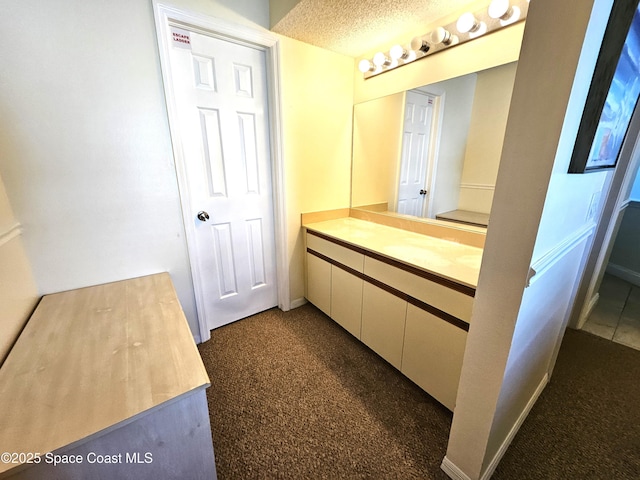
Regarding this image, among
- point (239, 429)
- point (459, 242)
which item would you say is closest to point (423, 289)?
point (459, 242)

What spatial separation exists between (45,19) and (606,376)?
366 centimetres

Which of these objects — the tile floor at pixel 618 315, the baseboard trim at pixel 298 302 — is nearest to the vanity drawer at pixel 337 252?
the baseboard trim at pixel 298 302

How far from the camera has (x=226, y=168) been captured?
6.21ft

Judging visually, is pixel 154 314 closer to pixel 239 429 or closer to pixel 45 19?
pixel 239 429

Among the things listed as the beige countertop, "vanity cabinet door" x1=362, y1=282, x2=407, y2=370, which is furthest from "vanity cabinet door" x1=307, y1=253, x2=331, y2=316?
"vanity cabinet door" x1=362, y1=282, x2=407, y2=370

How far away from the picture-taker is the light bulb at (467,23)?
1377 mm

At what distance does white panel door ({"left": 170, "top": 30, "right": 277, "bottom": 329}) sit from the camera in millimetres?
1687

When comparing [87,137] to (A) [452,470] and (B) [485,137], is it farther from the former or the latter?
(A) [452,470]

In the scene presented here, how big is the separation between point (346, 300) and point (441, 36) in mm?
1770

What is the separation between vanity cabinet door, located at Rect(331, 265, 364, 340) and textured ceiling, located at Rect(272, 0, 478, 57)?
1.62 meters

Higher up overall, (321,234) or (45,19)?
(45,19)

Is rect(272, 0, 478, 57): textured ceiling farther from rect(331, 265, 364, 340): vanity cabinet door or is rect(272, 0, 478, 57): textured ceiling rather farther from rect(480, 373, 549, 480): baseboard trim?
rect(480, 373, 549, 480): baseboard trim

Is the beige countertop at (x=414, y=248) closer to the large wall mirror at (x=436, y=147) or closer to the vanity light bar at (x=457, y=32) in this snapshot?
the large wall mirror at (x=436, y=147)

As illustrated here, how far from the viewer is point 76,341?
1044mm
